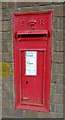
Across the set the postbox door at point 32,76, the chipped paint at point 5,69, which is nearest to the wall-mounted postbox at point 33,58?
the postbox door at point 32,76

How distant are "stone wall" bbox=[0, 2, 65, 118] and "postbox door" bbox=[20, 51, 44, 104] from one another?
20 cm

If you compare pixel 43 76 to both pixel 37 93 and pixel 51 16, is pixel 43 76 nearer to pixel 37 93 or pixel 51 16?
pixel 37 93

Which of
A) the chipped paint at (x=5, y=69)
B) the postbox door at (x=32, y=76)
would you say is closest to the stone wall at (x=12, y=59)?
the chipped paint at (x=5, y=69)

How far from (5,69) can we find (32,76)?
53cm

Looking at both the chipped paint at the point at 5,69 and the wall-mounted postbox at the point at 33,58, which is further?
the chipped paint at the point at 5,69

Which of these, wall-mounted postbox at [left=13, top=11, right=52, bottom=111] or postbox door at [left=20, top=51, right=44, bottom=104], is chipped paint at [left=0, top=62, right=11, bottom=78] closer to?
wall-mounted postbox at [left=13, top=11, right=52, bottom=111]

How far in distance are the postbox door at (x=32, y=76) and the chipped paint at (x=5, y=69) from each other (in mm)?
270

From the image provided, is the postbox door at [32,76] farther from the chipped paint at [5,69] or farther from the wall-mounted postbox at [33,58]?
the chipped paint at [5,69]

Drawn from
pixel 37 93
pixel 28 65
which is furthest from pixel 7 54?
pixel 37 93

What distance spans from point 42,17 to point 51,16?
147mm

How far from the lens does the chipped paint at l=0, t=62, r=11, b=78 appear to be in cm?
210

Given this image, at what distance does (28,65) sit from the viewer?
198 cm

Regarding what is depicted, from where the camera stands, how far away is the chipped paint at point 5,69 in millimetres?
2096

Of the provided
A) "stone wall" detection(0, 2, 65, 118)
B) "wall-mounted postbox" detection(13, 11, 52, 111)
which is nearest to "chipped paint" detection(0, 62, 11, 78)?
"stone wall" detection(0, 2, 65, 118)
